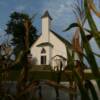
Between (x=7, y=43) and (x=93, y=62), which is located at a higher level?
(x=7, y=43)

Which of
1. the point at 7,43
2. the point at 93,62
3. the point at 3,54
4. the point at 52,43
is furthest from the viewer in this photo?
the point at 52,43

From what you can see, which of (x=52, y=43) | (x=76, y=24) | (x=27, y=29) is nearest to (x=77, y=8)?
(x=76, y=24)

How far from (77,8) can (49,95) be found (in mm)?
1211

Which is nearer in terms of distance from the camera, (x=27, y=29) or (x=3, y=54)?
(x=27, y=29)

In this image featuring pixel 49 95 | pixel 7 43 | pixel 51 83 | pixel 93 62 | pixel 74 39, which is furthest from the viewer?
pixel 49 95

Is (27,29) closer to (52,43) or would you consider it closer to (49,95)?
(49,95)

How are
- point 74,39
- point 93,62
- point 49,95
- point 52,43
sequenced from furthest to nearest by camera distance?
point 52,43 → point 49,95 → point 74,39 → point 93,62

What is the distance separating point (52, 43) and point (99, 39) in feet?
175

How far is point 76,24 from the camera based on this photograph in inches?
53.0

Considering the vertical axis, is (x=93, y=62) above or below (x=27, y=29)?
below

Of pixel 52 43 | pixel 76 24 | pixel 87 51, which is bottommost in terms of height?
pixel 87 51

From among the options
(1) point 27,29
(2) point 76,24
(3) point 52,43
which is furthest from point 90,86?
(3) point 52,43

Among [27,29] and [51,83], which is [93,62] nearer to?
[51,83]

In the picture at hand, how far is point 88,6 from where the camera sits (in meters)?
1.31
